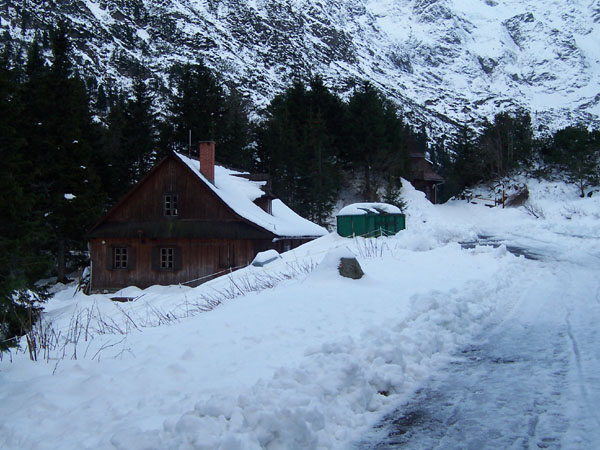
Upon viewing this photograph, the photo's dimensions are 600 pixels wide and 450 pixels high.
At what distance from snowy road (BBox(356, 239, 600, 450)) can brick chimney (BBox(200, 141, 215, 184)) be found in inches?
837

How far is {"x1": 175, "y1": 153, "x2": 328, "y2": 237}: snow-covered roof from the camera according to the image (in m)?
25.8

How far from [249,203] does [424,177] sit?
94.3 ft

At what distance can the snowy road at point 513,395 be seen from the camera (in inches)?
157

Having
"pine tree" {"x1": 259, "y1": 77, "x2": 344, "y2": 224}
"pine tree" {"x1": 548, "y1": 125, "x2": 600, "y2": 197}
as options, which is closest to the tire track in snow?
"pine tree" {"x1": 259, "y1": 77, "x2": 344, "y2": 224}

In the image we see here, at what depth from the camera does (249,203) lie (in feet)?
93.8

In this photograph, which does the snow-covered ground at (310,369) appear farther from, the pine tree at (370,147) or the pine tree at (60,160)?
the pine tree at (370,147)

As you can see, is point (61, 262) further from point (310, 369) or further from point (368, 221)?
point (310, 369)

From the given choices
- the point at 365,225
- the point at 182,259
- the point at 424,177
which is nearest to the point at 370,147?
the point at 424,177

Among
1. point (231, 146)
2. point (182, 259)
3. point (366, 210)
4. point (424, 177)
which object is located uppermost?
point (231, 146)

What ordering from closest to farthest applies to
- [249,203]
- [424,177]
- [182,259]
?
[182,259] < [249,203] < [424,177]

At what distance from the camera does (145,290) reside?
26000mm

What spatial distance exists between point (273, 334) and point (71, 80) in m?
33.3

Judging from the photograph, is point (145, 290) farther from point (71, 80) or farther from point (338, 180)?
point (338, 180)

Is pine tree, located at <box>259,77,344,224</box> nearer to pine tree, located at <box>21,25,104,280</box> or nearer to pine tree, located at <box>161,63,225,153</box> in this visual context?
pine tree, located at <box>161,63,225,153</box>
